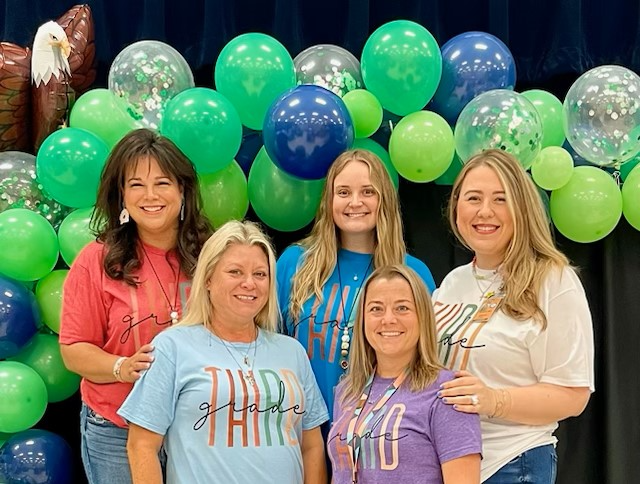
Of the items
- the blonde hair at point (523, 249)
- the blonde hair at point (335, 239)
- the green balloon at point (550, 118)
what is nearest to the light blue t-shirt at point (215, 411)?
the blonde hair at point (335, 239)

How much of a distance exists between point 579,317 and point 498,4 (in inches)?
70.3

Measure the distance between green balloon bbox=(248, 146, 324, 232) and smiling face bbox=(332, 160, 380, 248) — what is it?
0.29 metres

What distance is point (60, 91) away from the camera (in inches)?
115

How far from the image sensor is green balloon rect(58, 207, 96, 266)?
2652 millimetres

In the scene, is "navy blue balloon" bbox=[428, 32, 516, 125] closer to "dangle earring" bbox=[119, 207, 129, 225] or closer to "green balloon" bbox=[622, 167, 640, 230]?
"green balloon" bbox=[622, 167, 640, 230]

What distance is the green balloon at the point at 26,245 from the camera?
2.59 meters

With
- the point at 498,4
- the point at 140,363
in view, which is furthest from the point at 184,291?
the point at 498,4

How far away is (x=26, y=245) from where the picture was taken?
2.60m

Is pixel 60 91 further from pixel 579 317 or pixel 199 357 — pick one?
pixel 579 317

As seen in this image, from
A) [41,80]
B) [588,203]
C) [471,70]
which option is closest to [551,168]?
[588,203]

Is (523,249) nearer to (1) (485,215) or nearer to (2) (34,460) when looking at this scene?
(1) (485,215)

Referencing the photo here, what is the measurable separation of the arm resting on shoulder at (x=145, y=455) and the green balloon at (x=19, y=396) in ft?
2.71

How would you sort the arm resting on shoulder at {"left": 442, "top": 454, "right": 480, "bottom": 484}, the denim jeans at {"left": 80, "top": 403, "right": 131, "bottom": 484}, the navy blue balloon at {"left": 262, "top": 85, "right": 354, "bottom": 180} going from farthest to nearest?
the navy blue balloon at {"left": 262, "top": 85, "right": 354, "bottom": 180} → the denim jeans at {"left": 80, "top": 403, "right": 131, "bottom": 484} → the arm resting on shoulder at {"left": 442, "top": 454, "right": 480, "bottom": 484}

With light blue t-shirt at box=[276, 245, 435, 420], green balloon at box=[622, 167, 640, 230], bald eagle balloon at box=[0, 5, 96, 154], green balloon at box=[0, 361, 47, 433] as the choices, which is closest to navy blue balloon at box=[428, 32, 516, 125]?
green balloon at box=[622, 167, 640, 230]
